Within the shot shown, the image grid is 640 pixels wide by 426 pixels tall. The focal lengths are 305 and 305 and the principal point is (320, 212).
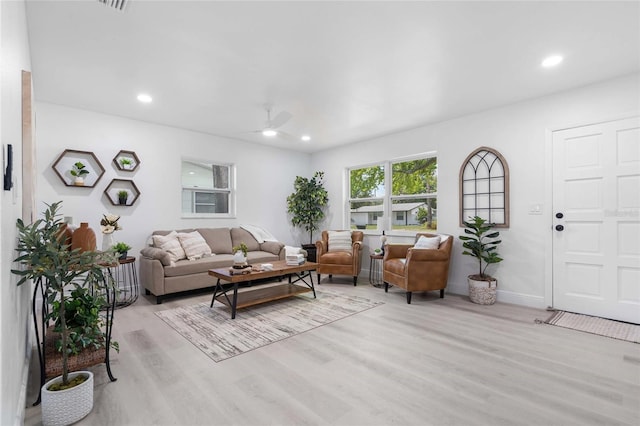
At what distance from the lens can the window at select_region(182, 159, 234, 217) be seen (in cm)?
517

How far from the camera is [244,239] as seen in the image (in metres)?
5.35

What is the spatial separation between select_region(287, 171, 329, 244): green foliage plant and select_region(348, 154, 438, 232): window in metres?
0.61

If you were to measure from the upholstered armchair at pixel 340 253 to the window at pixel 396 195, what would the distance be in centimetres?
59

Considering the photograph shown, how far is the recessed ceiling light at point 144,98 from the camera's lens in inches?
143

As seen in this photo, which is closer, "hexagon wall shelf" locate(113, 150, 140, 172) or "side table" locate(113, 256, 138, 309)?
"side table" locate(113, 256, 138, 309)

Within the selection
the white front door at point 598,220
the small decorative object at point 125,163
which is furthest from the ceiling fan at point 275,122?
the white front door at point 598,220

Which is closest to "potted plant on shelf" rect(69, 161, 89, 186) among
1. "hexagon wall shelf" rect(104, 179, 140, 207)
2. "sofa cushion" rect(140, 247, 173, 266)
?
"hexagon wall shelf" rect(104, 179, 140, 207)

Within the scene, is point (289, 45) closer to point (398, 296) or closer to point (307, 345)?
point (307, 345)

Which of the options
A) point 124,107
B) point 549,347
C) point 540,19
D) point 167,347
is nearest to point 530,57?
point 540,19

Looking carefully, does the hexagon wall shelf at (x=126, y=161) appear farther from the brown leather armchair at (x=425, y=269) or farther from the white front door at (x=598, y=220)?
the white front door at (x=598, y=220)

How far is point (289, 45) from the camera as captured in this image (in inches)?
102

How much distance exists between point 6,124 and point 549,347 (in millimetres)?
3848

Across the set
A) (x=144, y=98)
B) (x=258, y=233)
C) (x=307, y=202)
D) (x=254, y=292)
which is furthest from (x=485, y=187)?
(x=144, y=98)

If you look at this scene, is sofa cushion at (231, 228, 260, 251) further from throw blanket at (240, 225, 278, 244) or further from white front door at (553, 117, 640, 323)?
white front door at (553, 117, 640, 323)
